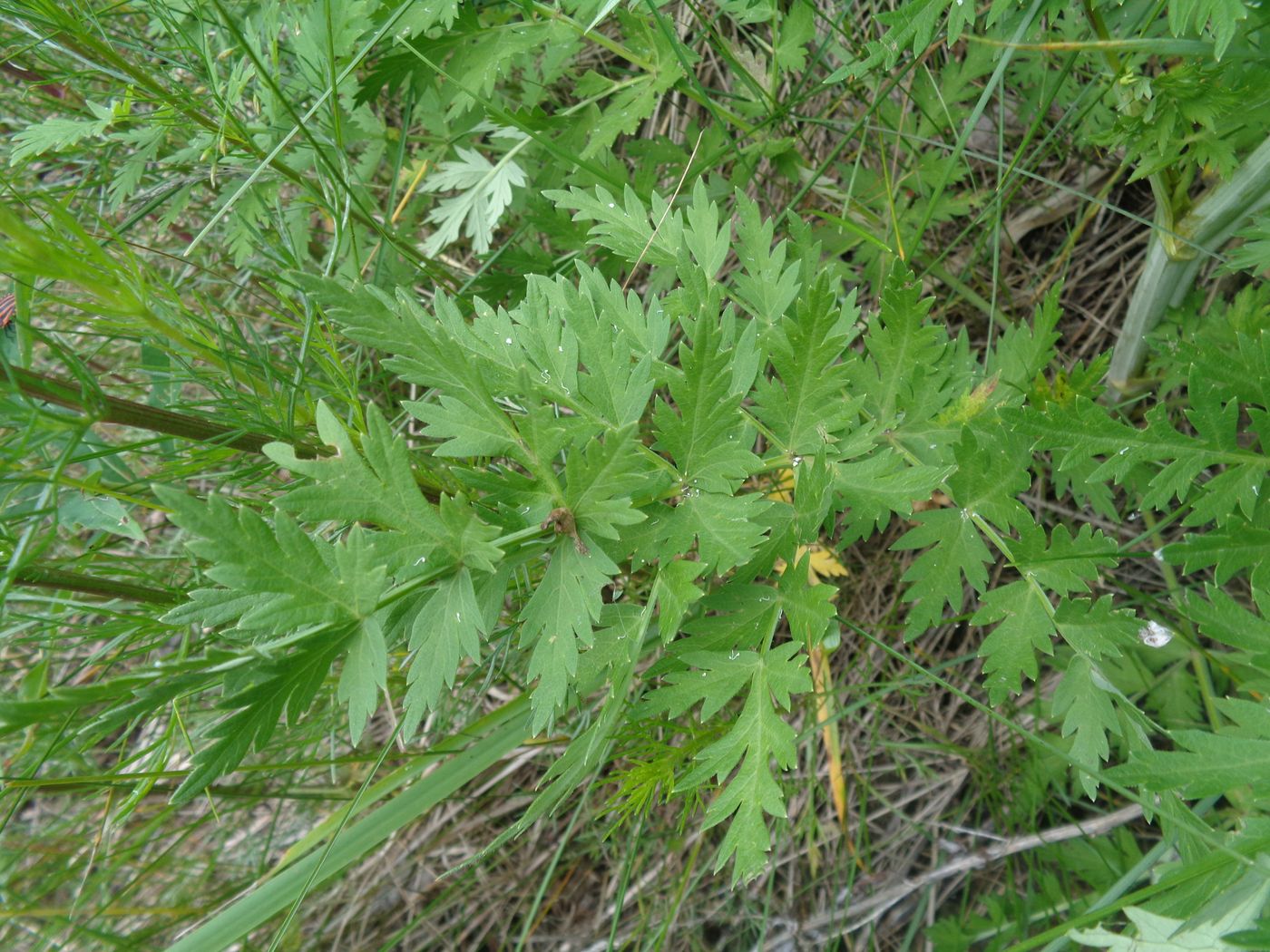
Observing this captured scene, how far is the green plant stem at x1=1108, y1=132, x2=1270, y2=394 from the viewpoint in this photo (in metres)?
A: 1.86

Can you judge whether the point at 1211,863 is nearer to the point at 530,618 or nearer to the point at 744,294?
the point at 530,618

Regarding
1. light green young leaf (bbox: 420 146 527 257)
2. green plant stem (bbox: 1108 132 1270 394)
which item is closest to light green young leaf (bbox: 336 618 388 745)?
light green young leaf (bbox: 420 146 527 257)

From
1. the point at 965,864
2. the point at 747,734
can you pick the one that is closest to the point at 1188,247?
the point at 747,734

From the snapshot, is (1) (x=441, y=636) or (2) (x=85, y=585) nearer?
(1) (x=441, y=636)

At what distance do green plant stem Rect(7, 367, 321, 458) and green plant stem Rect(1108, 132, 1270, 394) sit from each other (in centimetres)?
201

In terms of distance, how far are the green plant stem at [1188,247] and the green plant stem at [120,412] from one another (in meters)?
2.01

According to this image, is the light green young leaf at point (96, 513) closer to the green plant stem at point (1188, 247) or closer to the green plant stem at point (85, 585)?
the green plant stem at point (85, 585)

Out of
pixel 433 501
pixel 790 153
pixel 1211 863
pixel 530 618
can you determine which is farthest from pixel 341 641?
pixel 790 153

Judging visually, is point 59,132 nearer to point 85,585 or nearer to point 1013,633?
point 85,585

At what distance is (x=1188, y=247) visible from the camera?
A: 204cm

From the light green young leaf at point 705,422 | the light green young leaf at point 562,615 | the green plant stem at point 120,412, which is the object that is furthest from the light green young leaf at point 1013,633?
the green plant stem at point 120,412

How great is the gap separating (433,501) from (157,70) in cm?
141

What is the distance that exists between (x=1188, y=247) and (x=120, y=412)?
7.17ft

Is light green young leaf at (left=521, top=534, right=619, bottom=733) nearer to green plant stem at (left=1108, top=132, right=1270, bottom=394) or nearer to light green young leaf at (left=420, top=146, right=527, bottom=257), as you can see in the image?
light green young leaf at (left=420, top=146, right=527, bottom=257)
